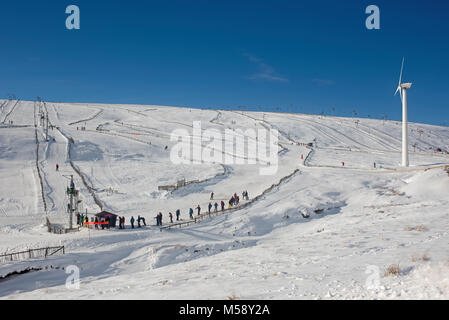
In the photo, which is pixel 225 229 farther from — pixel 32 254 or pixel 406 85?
pixel 406 85

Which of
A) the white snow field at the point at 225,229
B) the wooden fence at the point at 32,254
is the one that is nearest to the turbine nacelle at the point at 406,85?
the white snow field at the point at 225,229

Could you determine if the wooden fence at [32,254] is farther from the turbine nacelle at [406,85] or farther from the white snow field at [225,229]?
the turbine nacelle at [406,85]

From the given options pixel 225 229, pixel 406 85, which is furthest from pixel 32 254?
pixel 406 85

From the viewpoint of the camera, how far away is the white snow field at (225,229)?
9461 mm

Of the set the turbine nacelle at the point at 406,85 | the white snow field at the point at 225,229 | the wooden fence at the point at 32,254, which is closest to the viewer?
the white snow field at the point at 225,229

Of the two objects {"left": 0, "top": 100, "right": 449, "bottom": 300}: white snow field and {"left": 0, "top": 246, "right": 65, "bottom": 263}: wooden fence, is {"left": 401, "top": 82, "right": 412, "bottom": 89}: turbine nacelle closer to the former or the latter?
{"left": 0, "top": 100, "right": 449, "bottom": 300}: white snow field

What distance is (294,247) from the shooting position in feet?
50.4

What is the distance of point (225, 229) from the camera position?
2411 cm

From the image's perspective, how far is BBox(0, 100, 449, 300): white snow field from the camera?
946 centimetres

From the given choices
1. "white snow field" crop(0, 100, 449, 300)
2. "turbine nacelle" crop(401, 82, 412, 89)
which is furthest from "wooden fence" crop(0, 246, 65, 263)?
"turbine nacelle" crop(401, 82, 412, 89)

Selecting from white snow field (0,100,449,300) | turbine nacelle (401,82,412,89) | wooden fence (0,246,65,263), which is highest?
turbine nacelle (401,82,412,89)

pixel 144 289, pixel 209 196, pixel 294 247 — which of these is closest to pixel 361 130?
pixel 209 196
